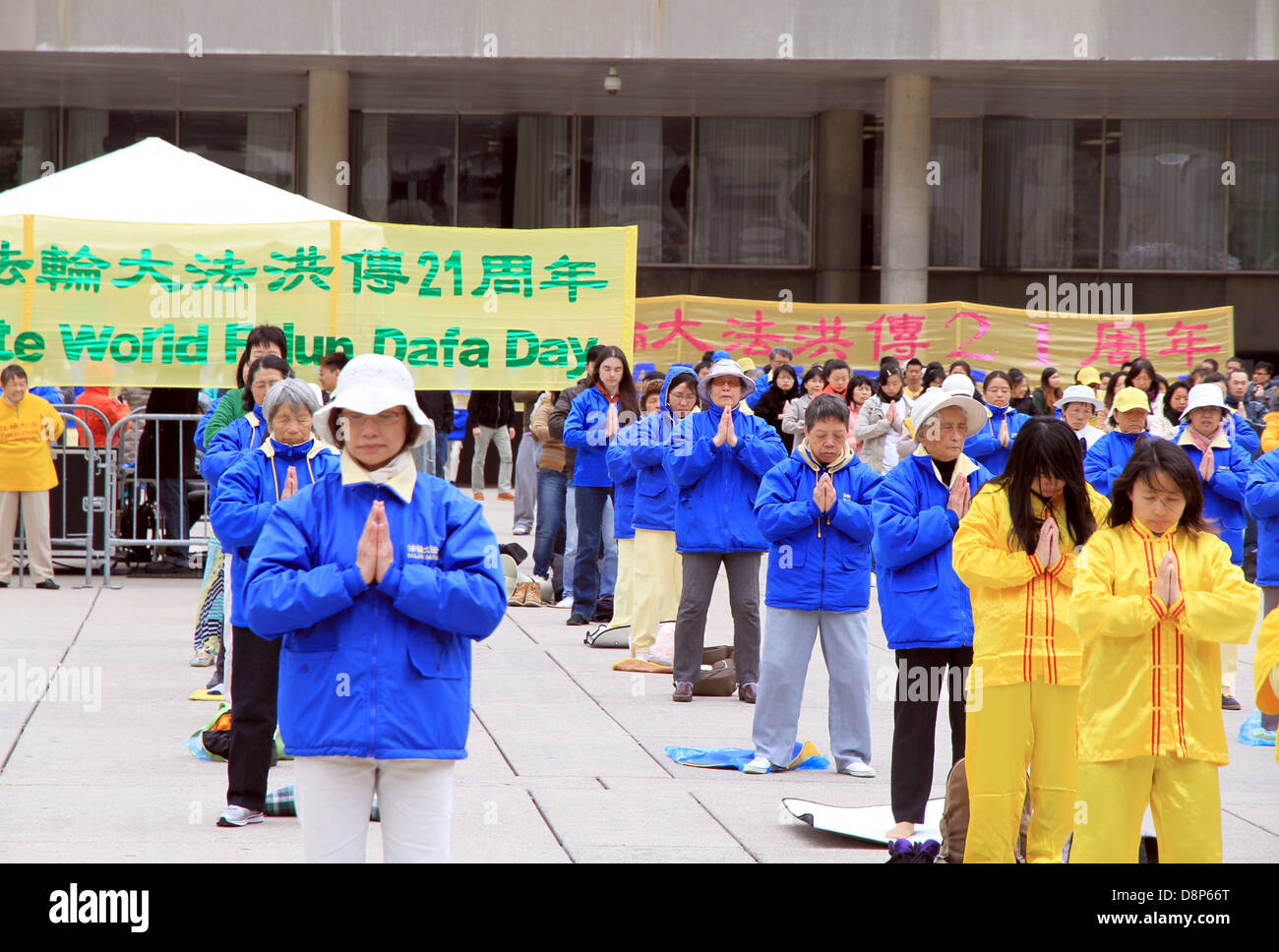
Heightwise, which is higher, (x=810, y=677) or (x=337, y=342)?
(x=337, y=342)

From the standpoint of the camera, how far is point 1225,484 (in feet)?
30.4

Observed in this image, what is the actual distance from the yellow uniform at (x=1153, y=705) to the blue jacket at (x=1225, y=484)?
4.59 m

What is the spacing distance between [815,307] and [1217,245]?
10896 millimetres

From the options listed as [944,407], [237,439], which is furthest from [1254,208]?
[237,439]

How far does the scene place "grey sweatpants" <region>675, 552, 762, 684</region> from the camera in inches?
362

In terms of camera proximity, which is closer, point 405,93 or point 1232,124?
point 405,93

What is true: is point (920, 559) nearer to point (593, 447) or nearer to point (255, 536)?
point (255, 536)

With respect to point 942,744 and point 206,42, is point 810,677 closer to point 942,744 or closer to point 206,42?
point 942,744

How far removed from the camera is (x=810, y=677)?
10352 mm

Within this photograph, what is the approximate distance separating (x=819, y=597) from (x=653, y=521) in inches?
116

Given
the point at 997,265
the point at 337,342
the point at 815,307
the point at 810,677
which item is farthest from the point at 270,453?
the point at 997,265

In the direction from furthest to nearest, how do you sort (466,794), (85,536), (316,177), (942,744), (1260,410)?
(316,177) < (1260,410) < (85,536) < (942,744) < (466,794)

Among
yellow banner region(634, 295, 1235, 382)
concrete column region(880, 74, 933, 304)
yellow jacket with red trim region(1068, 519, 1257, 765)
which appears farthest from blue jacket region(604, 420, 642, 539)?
concrete column region(880, 74, 933, 304)

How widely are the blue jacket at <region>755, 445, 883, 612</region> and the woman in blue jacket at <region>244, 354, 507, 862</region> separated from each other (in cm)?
346
